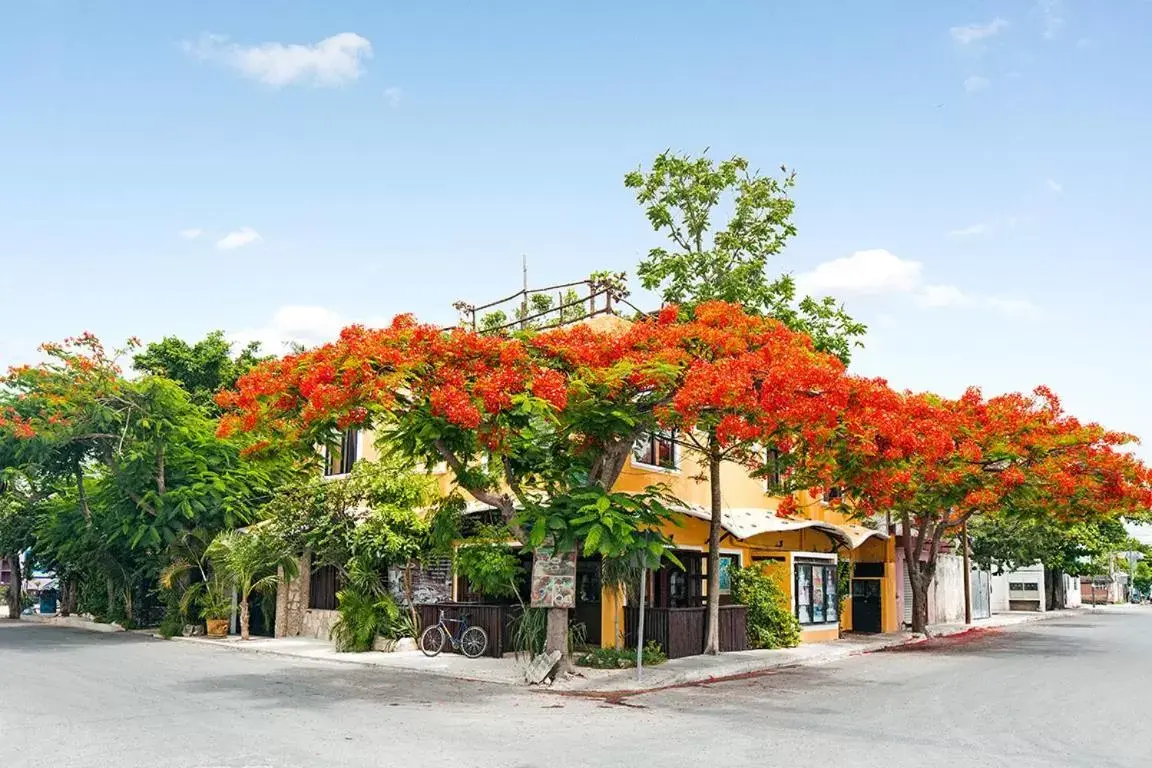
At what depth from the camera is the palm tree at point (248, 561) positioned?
76.4 feet

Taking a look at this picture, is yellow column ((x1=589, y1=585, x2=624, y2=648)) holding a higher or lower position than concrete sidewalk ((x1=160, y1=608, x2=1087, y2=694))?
higher

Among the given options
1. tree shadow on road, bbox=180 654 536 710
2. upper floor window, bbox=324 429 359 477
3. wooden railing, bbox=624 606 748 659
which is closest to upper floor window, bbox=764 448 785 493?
wooden railing, bbox=624 606 748 659

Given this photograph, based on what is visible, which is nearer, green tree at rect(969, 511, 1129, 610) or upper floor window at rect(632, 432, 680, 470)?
upper floor window at rect(632, 432, 680, 470)

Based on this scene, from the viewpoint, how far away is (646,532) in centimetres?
1625

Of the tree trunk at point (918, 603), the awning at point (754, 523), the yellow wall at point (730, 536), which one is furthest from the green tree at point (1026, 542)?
the awning at point (754, 523)

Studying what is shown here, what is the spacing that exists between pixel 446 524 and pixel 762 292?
9348 mm

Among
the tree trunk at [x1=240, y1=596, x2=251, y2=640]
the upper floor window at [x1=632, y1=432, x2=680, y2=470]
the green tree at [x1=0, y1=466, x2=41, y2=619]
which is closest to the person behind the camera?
A: the upper floor window at [x1=632, y1=432, x2=680, y2=470]

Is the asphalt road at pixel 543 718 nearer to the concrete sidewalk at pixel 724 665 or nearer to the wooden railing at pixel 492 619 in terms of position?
the concrete sidewalk at pixel 724 665

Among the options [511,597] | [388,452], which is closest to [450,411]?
[388,452]

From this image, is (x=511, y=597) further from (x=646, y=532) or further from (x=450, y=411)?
(x=450, y=411)

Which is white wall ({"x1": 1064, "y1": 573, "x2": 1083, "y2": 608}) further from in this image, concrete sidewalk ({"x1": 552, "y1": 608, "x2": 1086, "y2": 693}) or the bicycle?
the bicycle

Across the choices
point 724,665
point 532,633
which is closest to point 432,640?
point 532,633

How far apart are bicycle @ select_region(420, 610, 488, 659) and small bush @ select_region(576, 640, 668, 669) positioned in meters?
2.31

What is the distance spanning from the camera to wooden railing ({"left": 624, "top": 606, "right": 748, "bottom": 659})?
19953 millimetres
